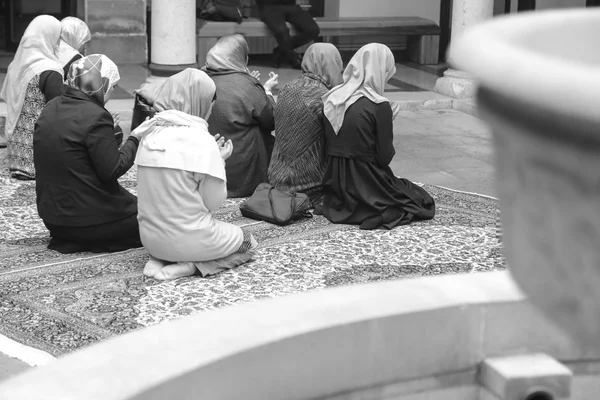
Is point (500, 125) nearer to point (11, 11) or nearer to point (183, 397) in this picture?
point (183, 397)

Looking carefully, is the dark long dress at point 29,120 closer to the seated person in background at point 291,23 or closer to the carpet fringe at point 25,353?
the carpet fringe at point 25,353

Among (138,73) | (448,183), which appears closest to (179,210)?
(448,183)

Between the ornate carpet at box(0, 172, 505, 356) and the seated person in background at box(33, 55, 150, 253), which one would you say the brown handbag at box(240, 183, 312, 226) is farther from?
the seated person in background at box(33, 55, 150, 253)

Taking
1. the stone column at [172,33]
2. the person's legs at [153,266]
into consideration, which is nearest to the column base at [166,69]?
the stone column at [172,33]

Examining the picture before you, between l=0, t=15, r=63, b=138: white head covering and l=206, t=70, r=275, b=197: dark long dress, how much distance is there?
3.56 feet

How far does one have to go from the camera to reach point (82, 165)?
18.1ft

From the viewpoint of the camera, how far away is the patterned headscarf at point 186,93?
5512 mm

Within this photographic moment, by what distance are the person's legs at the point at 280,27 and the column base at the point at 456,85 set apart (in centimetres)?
190

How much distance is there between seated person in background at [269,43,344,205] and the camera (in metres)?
6.65

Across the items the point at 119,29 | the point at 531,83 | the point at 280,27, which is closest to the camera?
the point at 531,83

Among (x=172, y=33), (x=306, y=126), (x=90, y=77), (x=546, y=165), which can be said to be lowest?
(x=306, y=126)

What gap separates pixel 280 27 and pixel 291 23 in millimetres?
235

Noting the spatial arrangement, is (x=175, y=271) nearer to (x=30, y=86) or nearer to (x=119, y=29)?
(x=30, y=86)

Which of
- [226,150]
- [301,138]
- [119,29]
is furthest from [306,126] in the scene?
[119,29]
